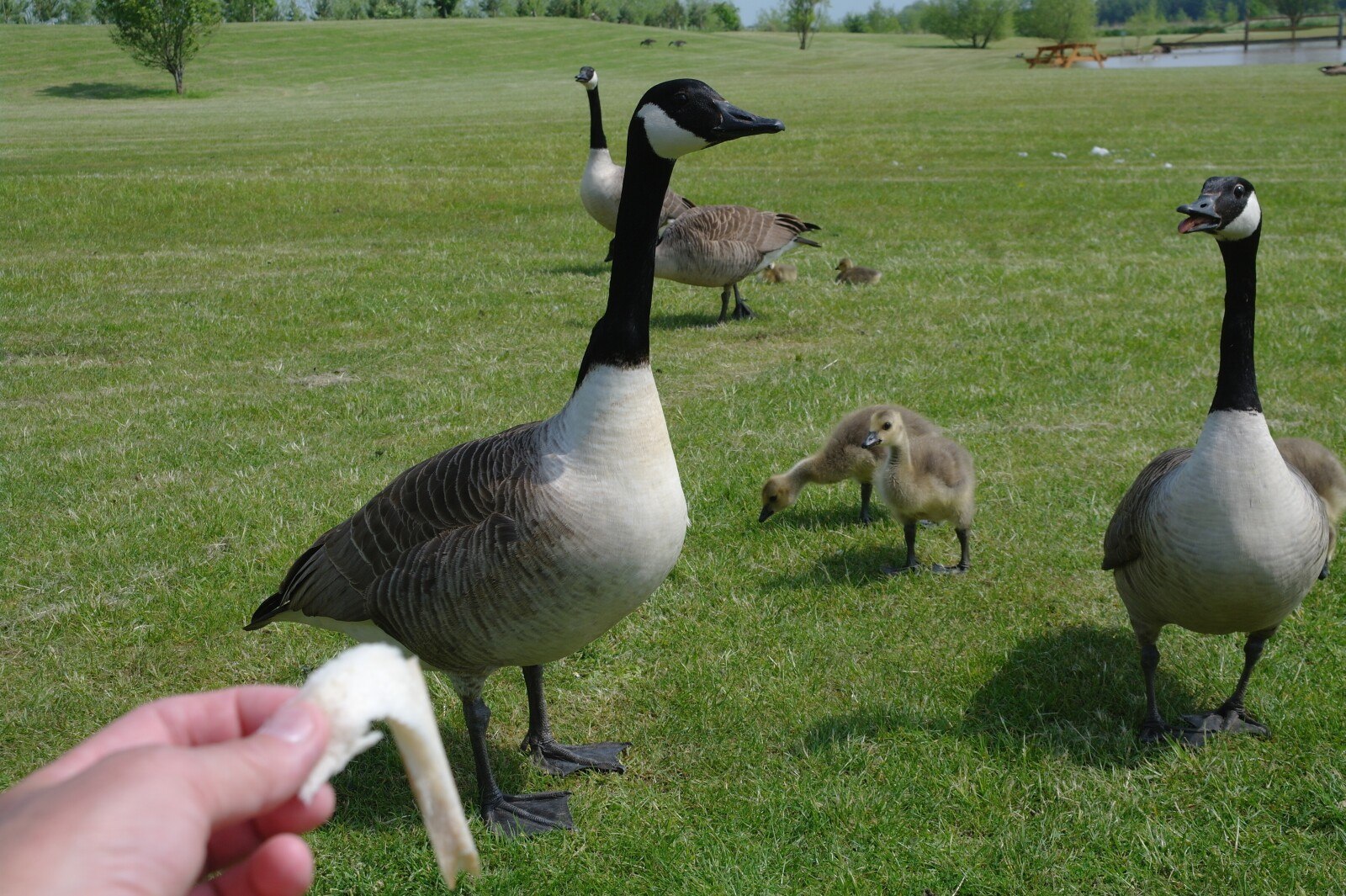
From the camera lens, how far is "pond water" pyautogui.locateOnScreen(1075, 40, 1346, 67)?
6103 cm

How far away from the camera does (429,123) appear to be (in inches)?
1220

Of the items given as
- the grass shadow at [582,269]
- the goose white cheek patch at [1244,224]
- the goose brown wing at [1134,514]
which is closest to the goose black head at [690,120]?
the goose white cheek patch at [1244,224]

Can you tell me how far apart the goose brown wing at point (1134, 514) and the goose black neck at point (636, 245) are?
78.5 inches

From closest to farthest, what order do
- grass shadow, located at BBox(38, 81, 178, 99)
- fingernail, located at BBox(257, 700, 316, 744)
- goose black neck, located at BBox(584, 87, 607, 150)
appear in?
fingernail, located at BBox(257, 700, 316, 744), goose black neck, located at BBox(584, 87, 607, 150), grass shadow, located at BBox(38, 81, 178, 99)

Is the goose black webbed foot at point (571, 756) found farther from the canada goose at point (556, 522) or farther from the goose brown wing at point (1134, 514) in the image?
the goose brown wing at point (1134, 514)

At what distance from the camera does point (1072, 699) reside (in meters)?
4.45

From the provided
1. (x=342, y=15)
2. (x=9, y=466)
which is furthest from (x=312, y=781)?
(x=342, y=15)

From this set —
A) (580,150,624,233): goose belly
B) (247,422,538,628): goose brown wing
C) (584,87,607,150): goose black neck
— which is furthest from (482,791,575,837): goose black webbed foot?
(584,87,607,150): goose black neck

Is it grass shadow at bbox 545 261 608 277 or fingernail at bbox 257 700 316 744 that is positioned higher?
fingernail at bbox 257 700 316 744

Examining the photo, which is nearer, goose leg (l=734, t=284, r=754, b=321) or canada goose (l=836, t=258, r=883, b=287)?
goose leg (l=734, t=284, r=754, b=321)

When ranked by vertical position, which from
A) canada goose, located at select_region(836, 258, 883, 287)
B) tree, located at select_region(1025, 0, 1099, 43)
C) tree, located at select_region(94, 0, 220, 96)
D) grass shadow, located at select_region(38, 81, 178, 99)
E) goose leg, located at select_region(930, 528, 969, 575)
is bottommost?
goose leg, located at select_region(930, 528, 969, 575)

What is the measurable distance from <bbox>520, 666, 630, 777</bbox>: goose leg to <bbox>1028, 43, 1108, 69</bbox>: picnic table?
63357 millimetres

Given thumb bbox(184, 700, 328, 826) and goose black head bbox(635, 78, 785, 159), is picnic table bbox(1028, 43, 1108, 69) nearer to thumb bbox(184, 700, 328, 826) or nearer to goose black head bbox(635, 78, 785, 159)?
goose black head bbox(635, 78, 785, 159)

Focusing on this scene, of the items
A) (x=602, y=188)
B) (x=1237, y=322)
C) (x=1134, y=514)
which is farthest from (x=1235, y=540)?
(x=602, y=188)
